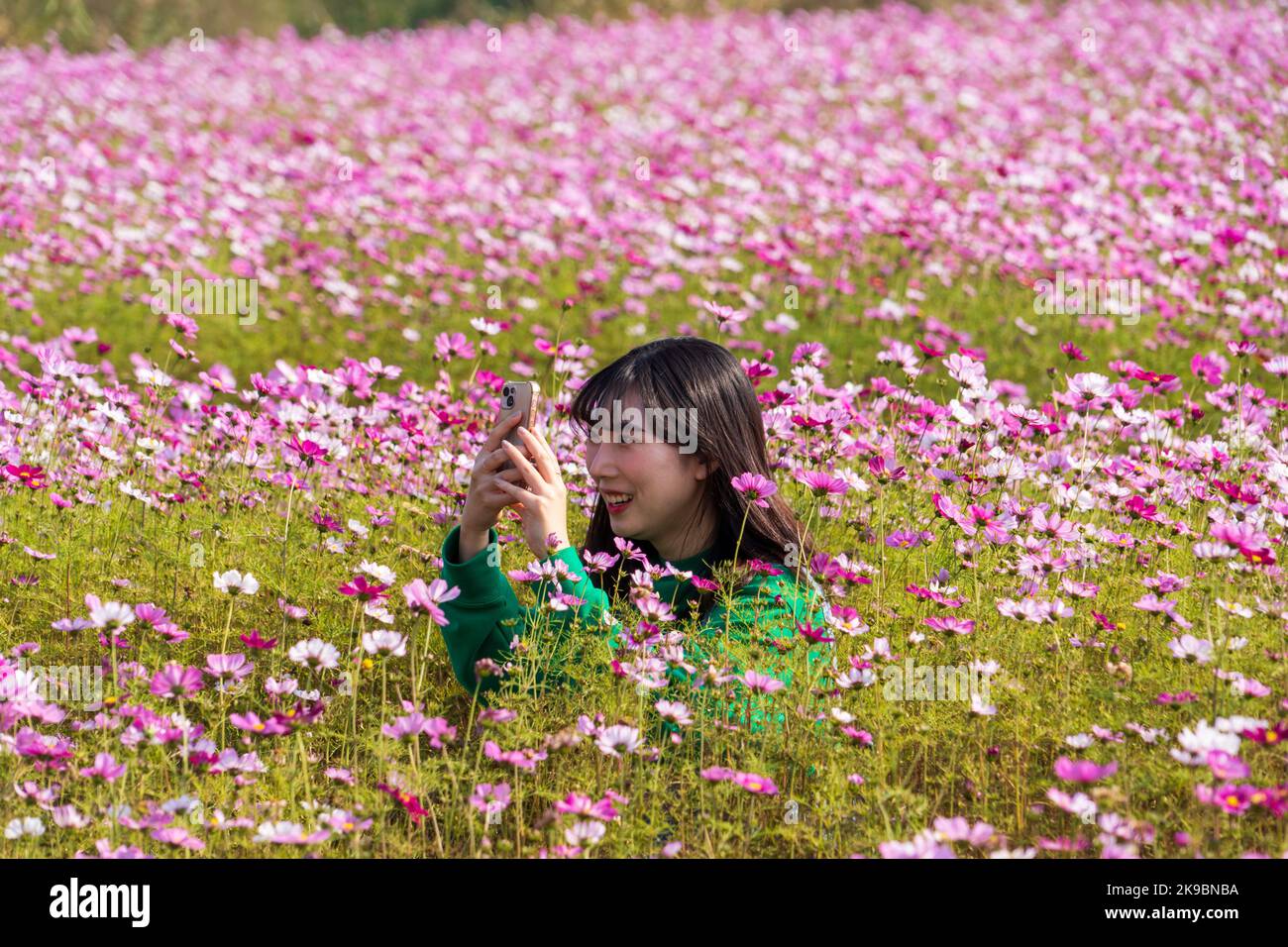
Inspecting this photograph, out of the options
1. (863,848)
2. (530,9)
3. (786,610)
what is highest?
(530,9)

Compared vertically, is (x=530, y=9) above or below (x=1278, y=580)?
A: above

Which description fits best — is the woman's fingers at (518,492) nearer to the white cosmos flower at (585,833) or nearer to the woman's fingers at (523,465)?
the woman's fingers at (523,465)

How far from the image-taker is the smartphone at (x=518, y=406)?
2.98m

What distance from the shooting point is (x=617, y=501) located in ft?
10.5

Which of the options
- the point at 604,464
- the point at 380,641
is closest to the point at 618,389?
the point at 604,464

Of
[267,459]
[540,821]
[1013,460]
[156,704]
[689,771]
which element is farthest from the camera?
[267,459]

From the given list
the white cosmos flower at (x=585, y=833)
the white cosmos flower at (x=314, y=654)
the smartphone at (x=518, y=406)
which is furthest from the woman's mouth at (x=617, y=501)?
the white cosmos flower at (x=585, y=833)

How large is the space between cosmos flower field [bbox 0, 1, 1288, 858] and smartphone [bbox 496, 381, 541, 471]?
29 centimetres

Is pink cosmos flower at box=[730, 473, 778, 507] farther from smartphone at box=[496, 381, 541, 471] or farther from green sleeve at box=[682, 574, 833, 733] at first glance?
smartphone at box=[496, 381, 541, 471]
